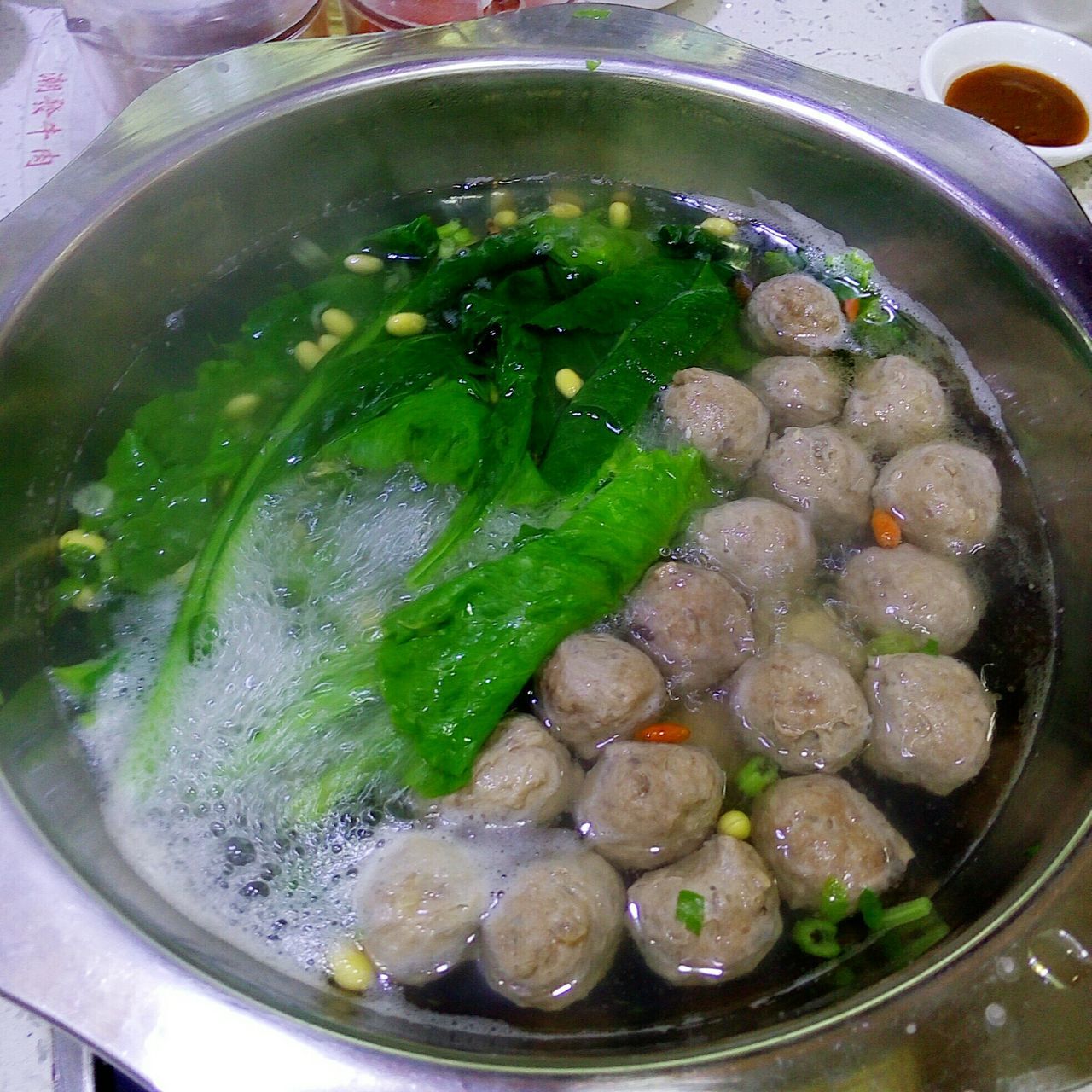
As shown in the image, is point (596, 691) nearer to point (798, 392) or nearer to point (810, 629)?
point (810, 629)

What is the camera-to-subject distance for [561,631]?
1970 millimetres

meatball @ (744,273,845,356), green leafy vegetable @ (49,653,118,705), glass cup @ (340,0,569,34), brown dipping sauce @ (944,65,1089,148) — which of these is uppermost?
brown dipping sauce @ (944,65,1089,148)

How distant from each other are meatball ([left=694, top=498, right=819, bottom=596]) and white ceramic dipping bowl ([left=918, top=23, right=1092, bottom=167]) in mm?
1829

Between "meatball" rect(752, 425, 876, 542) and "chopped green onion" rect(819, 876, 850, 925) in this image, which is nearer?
"chopped green onion" rect(819, 876, 850, 925)

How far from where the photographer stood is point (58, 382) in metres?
2.28

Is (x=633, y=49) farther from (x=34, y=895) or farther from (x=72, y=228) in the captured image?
(x=34, y=895)

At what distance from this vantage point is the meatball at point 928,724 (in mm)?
1846

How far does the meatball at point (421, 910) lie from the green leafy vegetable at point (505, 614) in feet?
0.53

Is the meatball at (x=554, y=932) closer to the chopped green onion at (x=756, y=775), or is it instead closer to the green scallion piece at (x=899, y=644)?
the chopped green onion at (x=756, y=775)

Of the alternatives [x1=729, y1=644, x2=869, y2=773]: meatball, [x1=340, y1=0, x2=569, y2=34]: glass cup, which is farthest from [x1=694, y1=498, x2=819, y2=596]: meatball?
[x1=340, y1=0, x2=569, y2=34]: glass cup

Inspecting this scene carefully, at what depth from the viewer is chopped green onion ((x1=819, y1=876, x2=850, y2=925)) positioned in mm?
1703

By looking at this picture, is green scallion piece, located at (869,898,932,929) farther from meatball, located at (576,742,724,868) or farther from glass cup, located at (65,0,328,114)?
glass cup, located at (65,0,328,114)

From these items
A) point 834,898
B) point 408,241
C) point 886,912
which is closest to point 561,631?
point 834,898

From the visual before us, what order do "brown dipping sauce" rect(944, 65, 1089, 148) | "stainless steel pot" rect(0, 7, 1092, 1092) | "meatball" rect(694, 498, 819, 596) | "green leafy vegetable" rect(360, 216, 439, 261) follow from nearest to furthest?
"stainless steel pot" rect(0, 7, 1092, 1092) < "meatball" rect(694, 498, 819, 596) < "green leafy vegetable" rect(360, 216, 439, 261) < "brown dipping sauce" rect(944, 65, 1089, 148)
